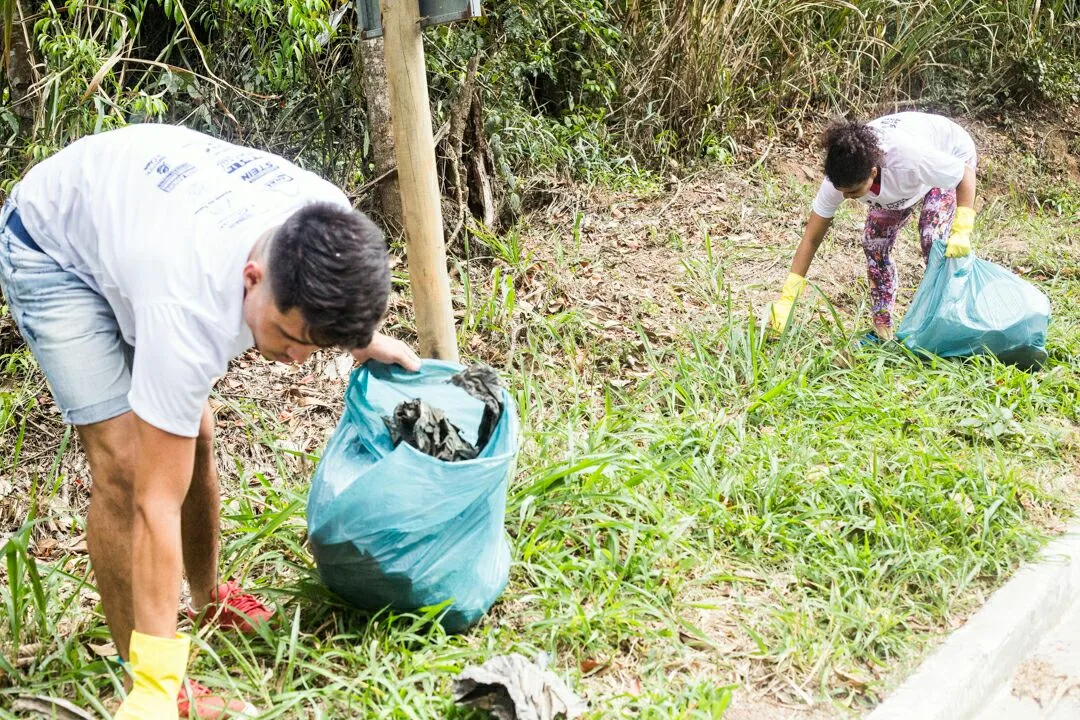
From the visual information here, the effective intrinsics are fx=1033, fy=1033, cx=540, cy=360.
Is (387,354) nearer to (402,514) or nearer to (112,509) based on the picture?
(402,514)

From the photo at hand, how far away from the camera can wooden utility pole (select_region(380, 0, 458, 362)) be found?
2.95 metres

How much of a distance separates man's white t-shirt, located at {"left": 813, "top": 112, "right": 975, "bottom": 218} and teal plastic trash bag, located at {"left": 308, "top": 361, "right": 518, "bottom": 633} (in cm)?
268

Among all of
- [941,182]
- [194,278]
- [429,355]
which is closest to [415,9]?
[429,355]

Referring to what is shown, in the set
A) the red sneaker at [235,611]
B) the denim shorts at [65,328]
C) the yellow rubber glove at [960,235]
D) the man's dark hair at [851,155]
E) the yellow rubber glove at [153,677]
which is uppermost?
the denim shorts at [65,328]

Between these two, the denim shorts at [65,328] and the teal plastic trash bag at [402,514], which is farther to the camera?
the teal plastic trash bag at [402,514]

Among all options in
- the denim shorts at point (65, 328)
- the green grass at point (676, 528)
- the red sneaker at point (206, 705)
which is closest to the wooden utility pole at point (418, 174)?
the green grass at point (676, 528)

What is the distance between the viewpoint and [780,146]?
7531 mm

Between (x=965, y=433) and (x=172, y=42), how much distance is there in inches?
155

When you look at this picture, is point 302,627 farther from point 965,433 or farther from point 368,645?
point 965,433

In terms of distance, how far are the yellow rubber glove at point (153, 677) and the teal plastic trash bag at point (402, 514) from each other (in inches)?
21.1

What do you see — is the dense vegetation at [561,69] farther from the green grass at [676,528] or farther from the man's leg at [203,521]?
the man's leg at [203,521]

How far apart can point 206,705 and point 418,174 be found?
1.55 m

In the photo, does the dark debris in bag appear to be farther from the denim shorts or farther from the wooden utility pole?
the denim shorts

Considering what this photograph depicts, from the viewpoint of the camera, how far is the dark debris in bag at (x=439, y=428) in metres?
2.63
